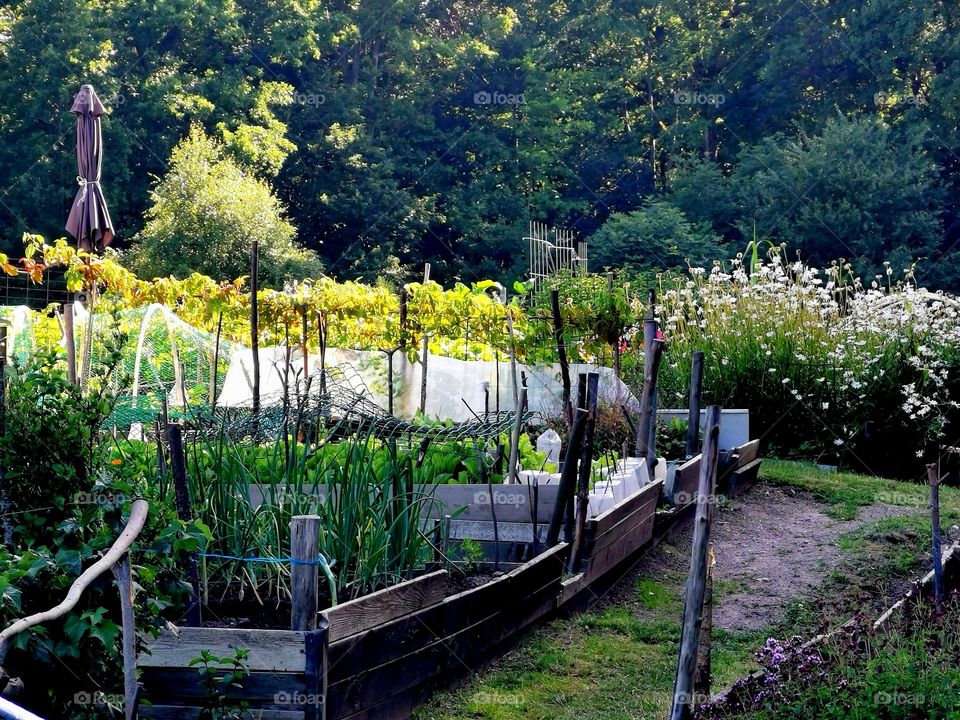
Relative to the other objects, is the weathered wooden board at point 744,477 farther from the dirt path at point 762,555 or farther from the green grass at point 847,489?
the green grass at point 847,489

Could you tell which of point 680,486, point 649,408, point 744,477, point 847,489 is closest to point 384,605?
point 649,408

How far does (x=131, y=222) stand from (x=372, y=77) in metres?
7.27

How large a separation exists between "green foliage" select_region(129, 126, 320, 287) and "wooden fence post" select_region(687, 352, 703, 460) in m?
13.2

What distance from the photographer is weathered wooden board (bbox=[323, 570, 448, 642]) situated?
10.7ft

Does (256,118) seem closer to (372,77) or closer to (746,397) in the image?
(372,77)

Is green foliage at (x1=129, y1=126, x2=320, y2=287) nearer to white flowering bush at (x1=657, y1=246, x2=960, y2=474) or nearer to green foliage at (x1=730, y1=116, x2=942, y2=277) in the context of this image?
green foliage at (x1=730, y1=116, x2=942, y2=277)

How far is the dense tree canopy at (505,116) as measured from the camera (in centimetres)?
2330

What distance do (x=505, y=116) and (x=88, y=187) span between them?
2118 centimetres

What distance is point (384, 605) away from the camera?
3506 millimetres

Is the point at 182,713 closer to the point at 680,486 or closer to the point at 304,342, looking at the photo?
the point at 680,486

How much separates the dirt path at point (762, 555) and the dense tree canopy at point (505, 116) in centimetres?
1472

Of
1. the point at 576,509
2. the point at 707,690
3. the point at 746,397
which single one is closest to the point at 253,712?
the point at 707,690

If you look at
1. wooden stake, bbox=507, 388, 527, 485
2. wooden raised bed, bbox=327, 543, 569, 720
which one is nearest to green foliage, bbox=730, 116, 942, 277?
wooden stake, bbox=507, 388, 527, 485

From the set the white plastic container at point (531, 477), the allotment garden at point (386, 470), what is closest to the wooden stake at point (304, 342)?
the allotment garden at point (386, 470)
